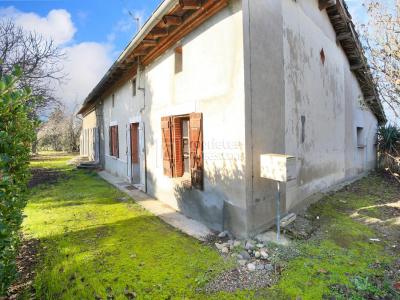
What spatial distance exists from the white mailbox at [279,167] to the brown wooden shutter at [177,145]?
103 inches

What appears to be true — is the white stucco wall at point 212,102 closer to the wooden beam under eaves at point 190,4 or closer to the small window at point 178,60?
the small window at point 178,60

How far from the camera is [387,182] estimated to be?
35.4 ft

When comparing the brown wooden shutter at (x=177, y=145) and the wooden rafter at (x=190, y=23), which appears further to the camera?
the brown wooden shutter at (x=177, y=145)

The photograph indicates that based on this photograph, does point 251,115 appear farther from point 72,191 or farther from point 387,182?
point 387,182

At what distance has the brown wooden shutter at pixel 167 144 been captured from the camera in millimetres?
6836

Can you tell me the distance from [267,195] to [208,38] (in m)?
3.46

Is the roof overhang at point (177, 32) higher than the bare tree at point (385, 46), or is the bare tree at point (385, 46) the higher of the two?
the roof overhang at point (177, 32)

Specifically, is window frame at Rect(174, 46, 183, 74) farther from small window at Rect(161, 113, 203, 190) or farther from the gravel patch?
the gravel patch

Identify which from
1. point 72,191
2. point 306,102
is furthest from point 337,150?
point 72,191

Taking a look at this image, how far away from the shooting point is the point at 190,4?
5273 millimetres

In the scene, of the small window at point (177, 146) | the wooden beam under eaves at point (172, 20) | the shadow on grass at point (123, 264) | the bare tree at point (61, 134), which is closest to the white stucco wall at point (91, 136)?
the small window at point (177, 146)

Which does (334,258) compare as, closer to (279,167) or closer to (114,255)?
(279,167)

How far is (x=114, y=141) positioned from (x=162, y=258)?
30.7ft

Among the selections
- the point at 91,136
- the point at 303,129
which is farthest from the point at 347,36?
the point at 91,136
